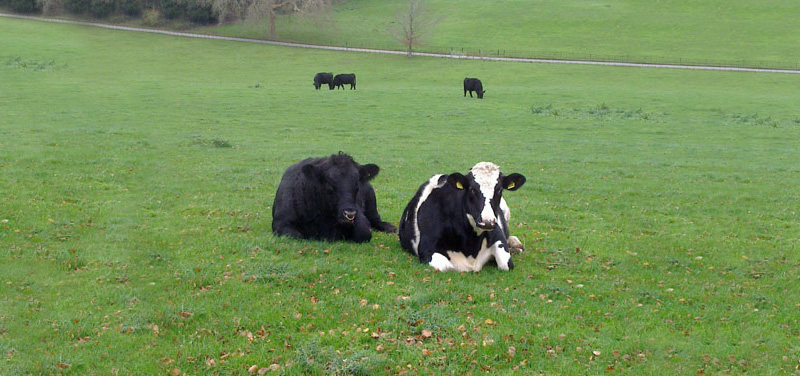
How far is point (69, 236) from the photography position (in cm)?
1402

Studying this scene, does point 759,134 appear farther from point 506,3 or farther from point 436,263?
point 506,3

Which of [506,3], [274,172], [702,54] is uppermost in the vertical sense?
[506,3]

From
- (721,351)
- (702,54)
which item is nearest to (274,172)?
(721,351)

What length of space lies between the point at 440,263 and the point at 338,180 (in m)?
2.74

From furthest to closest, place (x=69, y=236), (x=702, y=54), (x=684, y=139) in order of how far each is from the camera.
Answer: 1. (x=702, y=54)
2. (x=684, y=139)
3. (x=69, y=236)

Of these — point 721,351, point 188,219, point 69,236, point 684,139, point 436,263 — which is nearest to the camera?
point 721,351

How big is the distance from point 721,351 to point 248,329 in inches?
235

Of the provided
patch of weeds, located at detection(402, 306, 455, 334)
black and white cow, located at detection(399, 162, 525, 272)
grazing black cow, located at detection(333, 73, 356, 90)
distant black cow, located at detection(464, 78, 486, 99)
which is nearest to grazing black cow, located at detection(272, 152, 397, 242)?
black and white cow, located at detection(399, 162, 525, 272)

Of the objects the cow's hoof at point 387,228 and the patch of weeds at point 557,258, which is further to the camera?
the cow's hoof at point 387,228

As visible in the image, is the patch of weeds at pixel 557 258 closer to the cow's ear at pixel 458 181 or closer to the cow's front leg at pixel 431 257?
the cow's front leg at pixel 431 257

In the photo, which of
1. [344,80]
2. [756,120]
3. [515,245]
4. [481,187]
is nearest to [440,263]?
[481,187]

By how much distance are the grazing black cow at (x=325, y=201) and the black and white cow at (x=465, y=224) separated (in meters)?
1.46

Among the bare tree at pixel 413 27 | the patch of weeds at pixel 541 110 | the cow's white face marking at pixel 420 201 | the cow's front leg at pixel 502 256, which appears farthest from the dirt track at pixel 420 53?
the cow's front leg at pixel 502 256

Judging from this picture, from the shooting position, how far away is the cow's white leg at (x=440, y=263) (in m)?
12.1
